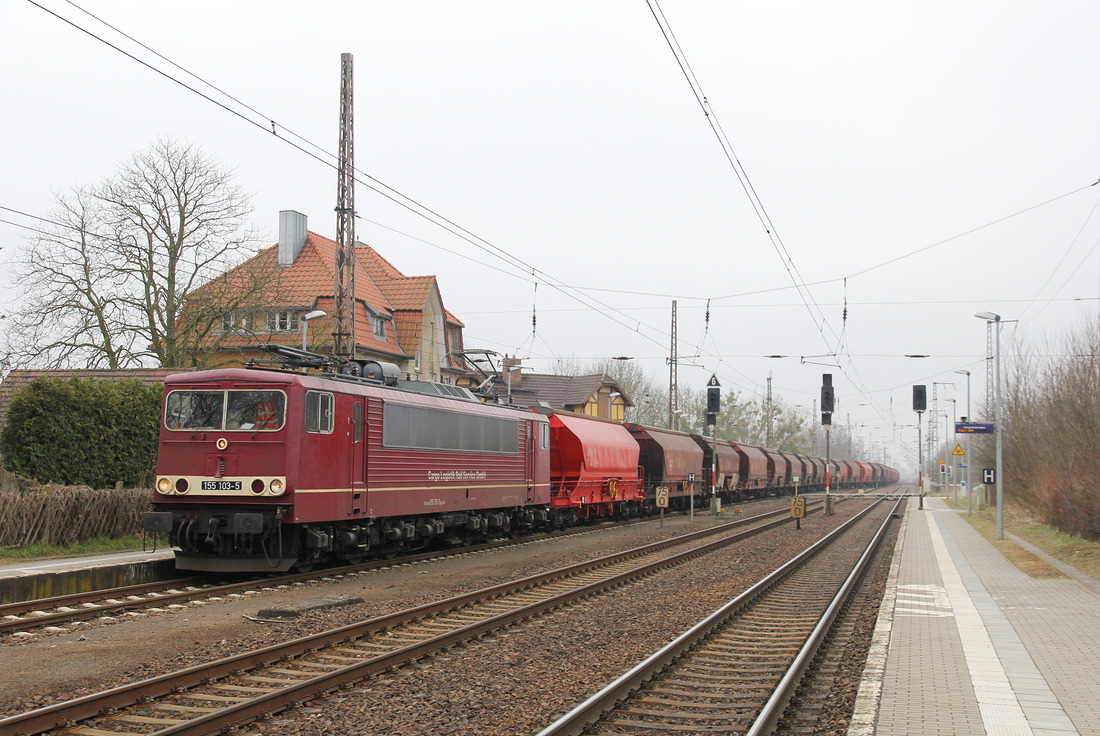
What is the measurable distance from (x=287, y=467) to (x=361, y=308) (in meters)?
29.0

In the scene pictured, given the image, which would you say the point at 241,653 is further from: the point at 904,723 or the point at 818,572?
the point at 818,572

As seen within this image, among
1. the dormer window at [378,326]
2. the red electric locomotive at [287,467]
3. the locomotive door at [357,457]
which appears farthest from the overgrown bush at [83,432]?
the dormer window at [378,326]

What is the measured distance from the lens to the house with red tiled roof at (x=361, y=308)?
3681 centimetres

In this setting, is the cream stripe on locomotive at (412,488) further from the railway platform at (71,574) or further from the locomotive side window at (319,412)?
the railway platform at (71,574)

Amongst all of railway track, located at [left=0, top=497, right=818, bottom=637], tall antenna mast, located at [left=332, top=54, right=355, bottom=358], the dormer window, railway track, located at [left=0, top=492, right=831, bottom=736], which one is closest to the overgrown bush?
tall antenna mast, located at [left=332, top=54, right=355, bottom=358]

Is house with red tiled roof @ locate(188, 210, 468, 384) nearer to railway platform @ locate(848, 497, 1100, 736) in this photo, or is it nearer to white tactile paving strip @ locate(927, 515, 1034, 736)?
railway platform @ locate(848, 497, 1100, 736)

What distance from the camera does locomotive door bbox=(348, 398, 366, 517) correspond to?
51.9ft

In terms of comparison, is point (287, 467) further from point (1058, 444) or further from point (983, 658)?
point (1058, 444)

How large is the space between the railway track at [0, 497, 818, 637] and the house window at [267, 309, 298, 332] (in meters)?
20.4

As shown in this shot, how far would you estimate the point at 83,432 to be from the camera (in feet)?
66.3

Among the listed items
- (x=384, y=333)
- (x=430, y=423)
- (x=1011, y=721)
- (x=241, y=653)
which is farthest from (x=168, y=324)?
(x=1011, y=721)

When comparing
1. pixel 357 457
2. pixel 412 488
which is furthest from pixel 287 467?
pixel 412 488

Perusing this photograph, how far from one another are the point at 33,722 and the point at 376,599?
6.73 meters

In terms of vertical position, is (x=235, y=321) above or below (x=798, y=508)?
above
